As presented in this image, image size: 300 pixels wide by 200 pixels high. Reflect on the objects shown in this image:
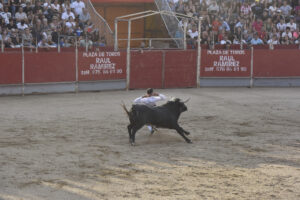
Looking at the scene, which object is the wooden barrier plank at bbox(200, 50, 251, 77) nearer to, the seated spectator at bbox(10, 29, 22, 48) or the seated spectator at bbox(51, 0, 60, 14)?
the seated spectator at bbox(51, 0, 60, 14)

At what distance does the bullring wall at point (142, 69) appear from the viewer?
1891 centimetres

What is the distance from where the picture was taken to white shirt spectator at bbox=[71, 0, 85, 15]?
2352 centimetres

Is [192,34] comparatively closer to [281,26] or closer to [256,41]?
[256,41]

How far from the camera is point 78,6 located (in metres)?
23.6

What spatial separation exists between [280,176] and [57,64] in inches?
485

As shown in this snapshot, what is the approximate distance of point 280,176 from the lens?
8.74 metres

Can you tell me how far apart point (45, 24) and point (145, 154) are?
12046mm

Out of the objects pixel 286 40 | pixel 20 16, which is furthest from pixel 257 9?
pixel 20 16

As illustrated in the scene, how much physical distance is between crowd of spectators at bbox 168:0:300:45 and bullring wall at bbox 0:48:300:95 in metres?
1.91

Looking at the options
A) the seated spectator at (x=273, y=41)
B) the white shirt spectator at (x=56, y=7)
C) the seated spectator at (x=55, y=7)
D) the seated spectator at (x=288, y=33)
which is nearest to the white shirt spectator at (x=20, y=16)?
the seated spectator at (x=55, y=7)

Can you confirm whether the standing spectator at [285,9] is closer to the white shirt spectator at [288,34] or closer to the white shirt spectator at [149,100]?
the white shirt spectator at [288,34]

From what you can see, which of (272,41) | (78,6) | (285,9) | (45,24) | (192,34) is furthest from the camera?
(285,9)

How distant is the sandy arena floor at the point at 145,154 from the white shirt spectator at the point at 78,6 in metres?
7.34

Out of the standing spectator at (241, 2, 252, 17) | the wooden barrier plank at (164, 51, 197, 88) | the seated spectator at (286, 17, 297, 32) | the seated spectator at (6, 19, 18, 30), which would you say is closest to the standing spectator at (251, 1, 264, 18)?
the standing spectator at (241, 2, 252, 17)
